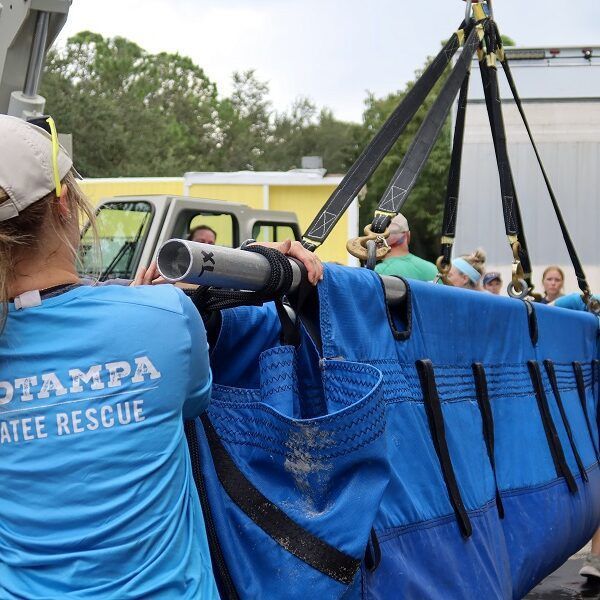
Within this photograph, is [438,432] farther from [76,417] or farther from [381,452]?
[76,417]

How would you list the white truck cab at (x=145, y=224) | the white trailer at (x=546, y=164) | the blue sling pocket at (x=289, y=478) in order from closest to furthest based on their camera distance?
1. the blue sling pocket at (x=289, y=478)
2. the white truck cab at (x=145, y=224)
3. the white trailer at (x=546, y=164)

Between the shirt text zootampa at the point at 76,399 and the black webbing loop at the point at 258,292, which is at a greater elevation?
the black webbing loop at the point at 258,292

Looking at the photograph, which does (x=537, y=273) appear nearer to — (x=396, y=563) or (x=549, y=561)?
(x=549, y=561)

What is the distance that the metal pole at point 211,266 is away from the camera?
2.06 metres

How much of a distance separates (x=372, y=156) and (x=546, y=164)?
39.1 ft

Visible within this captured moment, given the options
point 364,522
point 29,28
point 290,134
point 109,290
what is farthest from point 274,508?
point 290,134

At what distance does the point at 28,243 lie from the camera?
193 cm

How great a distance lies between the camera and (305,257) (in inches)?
94.2

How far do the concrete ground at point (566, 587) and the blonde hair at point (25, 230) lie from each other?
483 cm

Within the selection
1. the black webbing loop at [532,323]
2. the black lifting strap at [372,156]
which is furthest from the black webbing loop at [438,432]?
the black webbing loop at [532,323]

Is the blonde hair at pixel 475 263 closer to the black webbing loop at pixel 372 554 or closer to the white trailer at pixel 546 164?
the white trailer at pixel 546 164

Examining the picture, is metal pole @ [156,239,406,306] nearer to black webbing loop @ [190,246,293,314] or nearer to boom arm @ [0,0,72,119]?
black webbing loop @ [190,246,293,314]

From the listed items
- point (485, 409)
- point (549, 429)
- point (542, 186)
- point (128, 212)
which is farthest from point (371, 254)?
point (542, 186)

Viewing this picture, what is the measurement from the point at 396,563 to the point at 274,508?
469 millimetres
